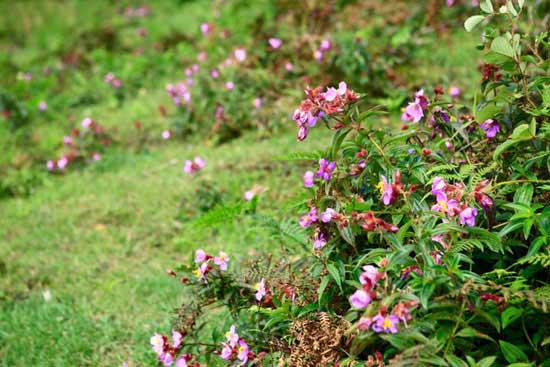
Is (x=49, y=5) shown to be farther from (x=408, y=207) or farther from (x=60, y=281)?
(x=408, y=207)

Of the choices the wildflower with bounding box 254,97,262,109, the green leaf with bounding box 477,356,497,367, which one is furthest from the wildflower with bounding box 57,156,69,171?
the green leaf with bounding box 477,356,497,367

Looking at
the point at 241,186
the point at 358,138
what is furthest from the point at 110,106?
the point at 358,138

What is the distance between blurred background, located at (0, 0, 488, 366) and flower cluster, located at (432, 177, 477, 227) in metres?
1.11

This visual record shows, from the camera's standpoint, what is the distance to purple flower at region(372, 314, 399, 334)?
1671 mm

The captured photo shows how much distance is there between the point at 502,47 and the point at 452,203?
2.22 ft

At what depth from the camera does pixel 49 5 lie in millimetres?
9758

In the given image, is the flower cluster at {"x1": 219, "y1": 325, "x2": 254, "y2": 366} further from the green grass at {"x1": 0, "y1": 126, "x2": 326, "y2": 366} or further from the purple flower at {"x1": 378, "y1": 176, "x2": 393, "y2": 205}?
the green grass at {"x1": 0, "y1": 126, "x2": 326, "y2": 366}

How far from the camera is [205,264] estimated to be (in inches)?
→ 91.4

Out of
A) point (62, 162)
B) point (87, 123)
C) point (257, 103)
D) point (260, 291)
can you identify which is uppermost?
point (260, 291)

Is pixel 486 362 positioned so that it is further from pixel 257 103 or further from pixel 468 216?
pixel 257 103

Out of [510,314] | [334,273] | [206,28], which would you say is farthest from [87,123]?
[510,314]

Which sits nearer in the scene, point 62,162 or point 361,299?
point 361,299

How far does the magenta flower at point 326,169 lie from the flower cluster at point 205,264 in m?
0.50

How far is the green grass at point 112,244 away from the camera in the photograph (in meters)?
3.12
